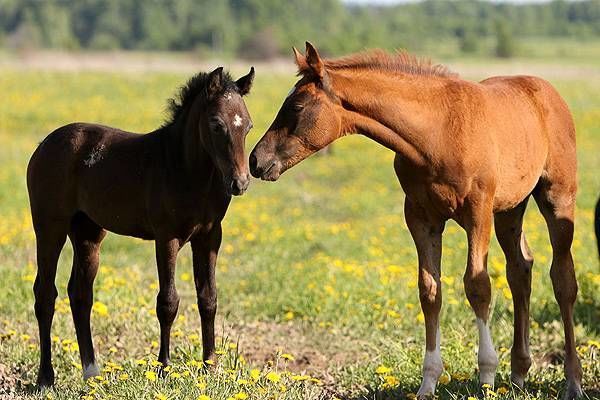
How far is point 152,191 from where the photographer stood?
222 inches

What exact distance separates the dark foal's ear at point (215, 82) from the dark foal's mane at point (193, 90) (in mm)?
18

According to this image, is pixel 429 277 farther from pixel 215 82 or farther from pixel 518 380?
pixel 215 82

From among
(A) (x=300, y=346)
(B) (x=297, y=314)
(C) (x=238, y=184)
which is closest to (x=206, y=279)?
(C) (x=238, y=184)

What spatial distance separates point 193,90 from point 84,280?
149cm

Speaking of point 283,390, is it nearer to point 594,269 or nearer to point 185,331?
point 185,331

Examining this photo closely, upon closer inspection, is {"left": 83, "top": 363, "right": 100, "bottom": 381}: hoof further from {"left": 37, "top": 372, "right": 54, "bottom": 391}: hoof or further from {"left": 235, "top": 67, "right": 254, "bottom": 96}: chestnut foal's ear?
{"left": 235, "top": 67, "right": 254, "bottom": 96}: chestnut foal's ear

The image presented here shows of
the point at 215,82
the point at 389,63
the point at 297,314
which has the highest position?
the point at 389,63

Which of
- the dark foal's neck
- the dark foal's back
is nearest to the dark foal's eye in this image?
the dark foal's neck

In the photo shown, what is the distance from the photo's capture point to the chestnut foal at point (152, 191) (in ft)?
17.8

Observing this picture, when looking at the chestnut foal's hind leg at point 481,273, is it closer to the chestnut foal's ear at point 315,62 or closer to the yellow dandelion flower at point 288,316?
the chestnut foal's ear at point 315,62

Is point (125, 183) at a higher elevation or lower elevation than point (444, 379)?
higher

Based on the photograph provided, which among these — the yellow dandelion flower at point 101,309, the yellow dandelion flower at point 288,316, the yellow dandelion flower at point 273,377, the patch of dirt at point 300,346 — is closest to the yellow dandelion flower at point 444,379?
the patch of dirt at point 300,346

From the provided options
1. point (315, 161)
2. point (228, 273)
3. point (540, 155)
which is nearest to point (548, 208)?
point (540, 155)

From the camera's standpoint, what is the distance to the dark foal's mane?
5465 millimetres
